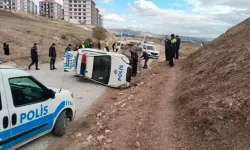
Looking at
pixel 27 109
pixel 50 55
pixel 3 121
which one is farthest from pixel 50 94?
pixel 50 55

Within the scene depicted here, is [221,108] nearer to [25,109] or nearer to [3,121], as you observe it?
[25,109]

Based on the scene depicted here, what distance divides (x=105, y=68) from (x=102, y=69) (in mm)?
194

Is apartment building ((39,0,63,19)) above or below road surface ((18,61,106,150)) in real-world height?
above

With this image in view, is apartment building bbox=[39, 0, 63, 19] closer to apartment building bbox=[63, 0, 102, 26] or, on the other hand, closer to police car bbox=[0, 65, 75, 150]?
apartment building bbox=[63, 0, 102, 26]

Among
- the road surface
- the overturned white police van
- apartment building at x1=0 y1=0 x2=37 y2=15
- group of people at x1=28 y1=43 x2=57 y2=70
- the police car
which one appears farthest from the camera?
apartment building at x1=0 y1=0 x2=37 y2=15

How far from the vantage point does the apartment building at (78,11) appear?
128 meters

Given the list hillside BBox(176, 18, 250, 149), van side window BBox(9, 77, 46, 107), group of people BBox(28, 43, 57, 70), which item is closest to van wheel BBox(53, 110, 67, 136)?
van side window BBox(9, 77, 46, 107)

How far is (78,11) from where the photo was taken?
130 m

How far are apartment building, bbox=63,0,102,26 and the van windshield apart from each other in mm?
115835

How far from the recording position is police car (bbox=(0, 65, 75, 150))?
529 centimetres

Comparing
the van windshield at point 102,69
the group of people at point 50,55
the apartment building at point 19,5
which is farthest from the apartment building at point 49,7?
the van windshield at point 102,69

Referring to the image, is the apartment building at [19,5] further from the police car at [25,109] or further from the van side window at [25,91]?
the van side window at [25,91]

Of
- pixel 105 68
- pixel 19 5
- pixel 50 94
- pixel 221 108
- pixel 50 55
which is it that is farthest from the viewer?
pixel 19 5

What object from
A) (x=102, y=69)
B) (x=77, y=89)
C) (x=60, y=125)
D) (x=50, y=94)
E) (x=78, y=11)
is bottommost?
(x=77, y=89)
